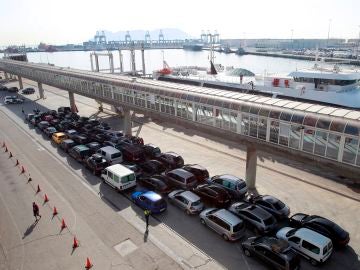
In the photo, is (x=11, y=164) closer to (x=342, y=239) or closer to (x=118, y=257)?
(x=118, y=257)

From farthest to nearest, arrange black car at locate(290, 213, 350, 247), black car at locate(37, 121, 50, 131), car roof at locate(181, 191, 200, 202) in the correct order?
black car at locate(37, 121, 50, 131)
car roof at locate(181, 191, 200, 202)
black car at locate(290, 213, 350, 247)

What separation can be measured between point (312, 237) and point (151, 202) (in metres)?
9.66

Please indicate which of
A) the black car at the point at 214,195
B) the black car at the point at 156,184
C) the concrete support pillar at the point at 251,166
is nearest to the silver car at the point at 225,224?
the black car at the point at 214,195

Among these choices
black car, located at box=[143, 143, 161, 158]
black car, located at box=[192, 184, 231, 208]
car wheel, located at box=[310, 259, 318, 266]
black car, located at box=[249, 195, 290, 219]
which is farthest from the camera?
black car, located at box=[143, 143, 161, 158]

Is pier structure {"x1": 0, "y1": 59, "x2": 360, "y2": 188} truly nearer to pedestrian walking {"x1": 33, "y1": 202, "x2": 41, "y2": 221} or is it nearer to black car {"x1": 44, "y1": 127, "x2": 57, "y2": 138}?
black car {"x1": 44, "y1": 127, "x2": 57, "y2": 138}

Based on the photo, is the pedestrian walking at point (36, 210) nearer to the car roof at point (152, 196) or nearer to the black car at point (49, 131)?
the car roof at point (152, 196)

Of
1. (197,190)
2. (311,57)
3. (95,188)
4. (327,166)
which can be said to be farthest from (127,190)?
(311,57)

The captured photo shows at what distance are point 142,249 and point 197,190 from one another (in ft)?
21.1

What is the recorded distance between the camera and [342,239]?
53.6 feet

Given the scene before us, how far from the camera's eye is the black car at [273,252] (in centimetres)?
1444

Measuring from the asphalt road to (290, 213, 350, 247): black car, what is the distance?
25.0 inches

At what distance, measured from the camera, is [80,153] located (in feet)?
93.4

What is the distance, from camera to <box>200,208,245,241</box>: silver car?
55.8ft

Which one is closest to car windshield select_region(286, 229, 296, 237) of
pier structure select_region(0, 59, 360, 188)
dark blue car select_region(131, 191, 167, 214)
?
pier structure select_region(0, 59, 360, 188)
